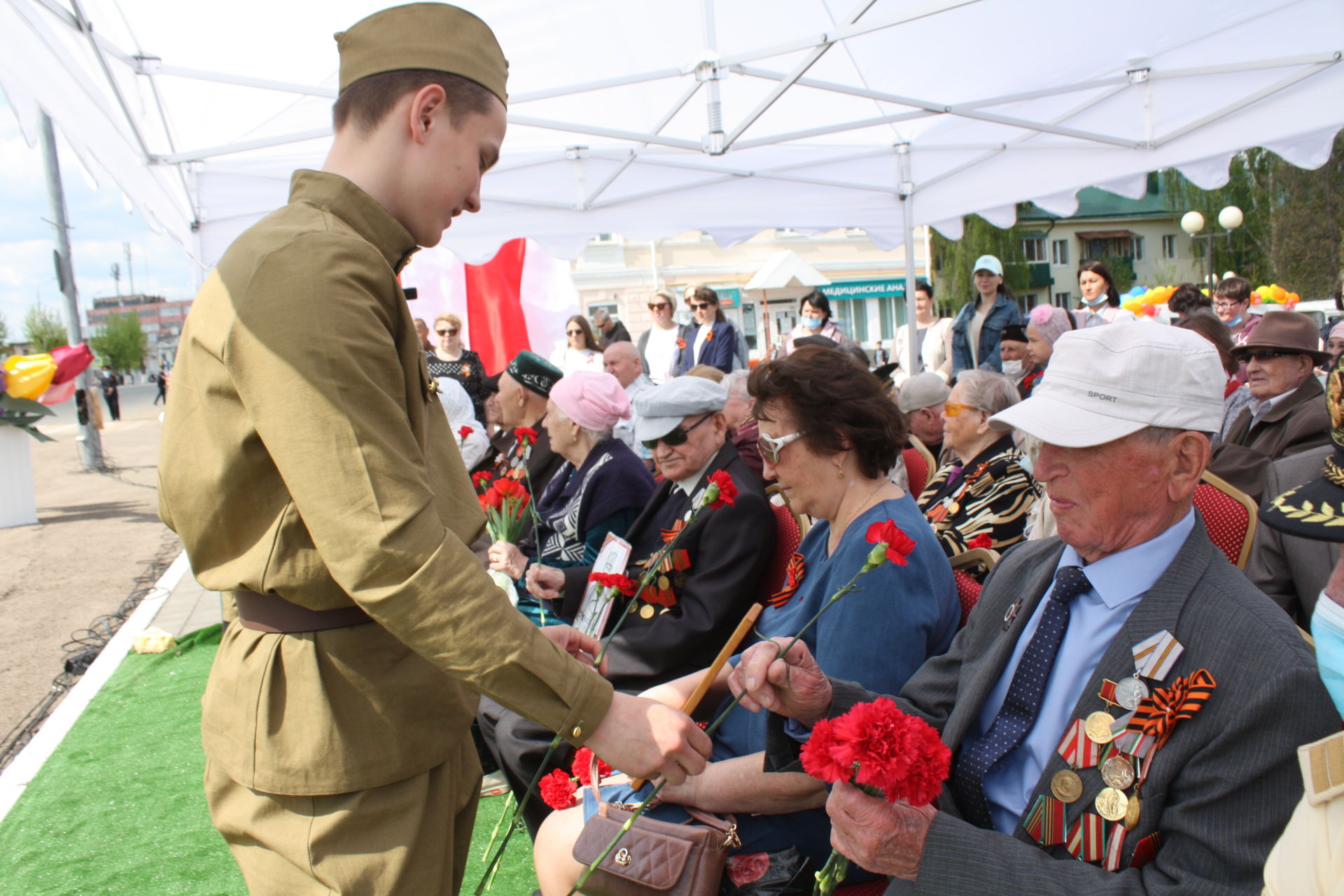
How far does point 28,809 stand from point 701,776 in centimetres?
308

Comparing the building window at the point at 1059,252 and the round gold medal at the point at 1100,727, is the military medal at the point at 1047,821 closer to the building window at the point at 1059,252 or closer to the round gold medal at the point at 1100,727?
the round gold medal at the point at 1100,727

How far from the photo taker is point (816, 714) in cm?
186

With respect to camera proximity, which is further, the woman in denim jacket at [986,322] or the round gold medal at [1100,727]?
the woman in denim jacket at [986,322]

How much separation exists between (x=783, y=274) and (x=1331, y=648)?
12.4 metres

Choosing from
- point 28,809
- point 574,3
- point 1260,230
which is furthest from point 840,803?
point 1260,230

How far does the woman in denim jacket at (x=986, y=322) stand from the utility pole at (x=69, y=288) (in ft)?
41.0

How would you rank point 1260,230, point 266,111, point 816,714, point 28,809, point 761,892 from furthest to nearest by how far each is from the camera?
1. point 1260,230
2. point 266,111
3. point 28,809
4. point 761,892
5. point 816,714

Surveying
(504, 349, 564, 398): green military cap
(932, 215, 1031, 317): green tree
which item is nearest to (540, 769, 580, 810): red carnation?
(504, 349, 564, 398): green military cap

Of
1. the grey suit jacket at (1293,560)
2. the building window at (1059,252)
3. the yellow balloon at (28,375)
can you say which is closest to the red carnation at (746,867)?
the grey suit jacket at (1293,560)

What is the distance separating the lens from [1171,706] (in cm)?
143

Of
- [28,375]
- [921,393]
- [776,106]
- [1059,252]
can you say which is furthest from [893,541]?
[1059,252]

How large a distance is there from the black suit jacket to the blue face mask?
6.26ft

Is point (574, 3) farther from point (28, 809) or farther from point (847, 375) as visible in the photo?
point (28, 809)

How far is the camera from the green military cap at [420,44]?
1414 millimetres
